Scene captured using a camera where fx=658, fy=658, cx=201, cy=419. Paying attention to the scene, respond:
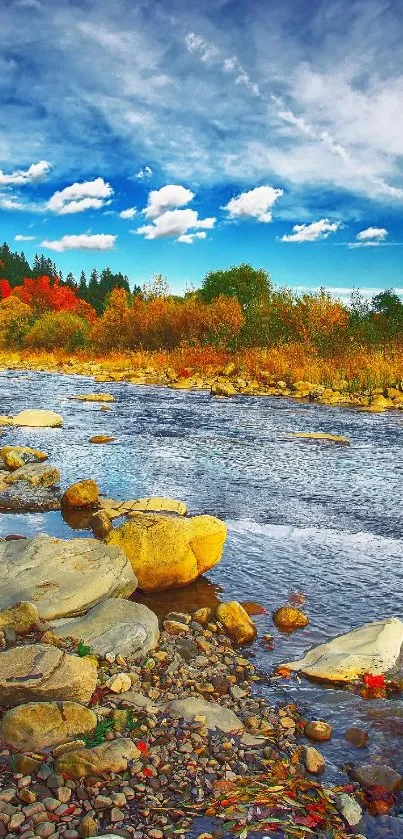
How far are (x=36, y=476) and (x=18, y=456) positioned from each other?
194 cm

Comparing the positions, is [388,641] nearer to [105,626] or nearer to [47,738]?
[105,626]

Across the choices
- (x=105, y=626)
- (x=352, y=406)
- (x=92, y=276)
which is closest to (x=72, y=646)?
(x=105, y=626)

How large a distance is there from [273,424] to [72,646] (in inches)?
562

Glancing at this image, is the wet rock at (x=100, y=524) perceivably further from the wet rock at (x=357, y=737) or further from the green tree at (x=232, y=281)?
the green tree at (x=232, y=281)

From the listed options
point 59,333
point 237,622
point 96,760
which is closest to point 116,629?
point 237,622

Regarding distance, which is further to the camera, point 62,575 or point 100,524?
point 100,524

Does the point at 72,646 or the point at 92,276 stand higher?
the point at 92,276

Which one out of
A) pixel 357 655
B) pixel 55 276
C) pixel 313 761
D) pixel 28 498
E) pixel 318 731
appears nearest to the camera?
pixel 313 761

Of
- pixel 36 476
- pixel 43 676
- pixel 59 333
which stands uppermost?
pixel 59 333

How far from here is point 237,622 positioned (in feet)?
18.9

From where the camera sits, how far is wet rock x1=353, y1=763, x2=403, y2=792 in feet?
12.5

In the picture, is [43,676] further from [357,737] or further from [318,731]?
[357,737]

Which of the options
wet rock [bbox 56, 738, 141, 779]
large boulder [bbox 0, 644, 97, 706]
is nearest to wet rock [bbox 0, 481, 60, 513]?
large boulder [bbox 0, 644, 97, 706]

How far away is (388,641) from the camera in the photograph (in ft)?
17.5
